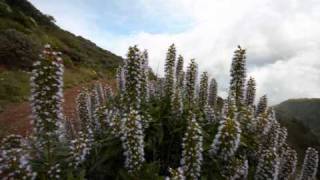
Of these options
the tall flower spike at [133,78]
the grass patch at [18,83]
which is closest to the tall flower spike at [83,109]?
the tall flower spike at [133,78]

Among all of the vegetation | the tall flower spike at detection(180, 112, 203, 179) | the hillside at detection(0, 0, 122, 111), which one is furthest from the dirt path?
the tall flower spike at detection(180, 112, 203, 179)

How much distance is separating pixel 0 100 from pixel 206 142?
2494cm

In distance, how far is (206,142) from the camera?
10516 millimetres

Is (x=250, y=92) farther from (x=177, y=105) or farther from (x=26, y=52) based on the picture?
(x=26, y=52)

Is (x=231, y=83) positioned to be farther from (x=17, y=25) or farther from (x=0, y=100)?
(x=17, y=25)

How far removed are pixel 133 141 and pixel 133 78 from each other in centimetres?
188

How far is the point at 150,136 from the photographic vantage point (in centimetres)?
1078

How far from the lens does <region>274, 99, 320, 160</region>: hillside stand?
28406mm

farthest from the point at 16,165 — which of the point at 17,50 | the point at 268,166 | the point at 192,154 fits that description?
the point at 17,50

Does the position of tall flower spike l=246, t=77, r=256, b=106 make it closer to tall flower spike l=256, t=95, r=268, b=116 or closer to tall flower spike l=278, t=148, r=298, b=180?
tall flower spike l=256, t=95, r=268, b=116

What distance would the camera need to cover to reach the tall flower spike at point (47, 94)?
855cm

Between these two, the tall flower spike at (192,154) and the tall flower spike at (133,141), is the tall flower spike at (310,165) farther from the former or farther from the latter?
the tall flower spike at (133,141)

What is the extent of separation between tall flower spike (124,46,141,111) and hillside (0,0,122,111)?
18.5 meters

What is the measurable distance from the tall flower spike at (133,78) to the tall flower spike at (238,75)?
2501 mm
